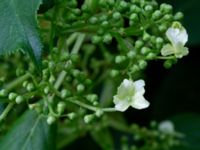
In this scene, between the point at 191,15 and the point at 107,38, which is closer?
the point at 107,38

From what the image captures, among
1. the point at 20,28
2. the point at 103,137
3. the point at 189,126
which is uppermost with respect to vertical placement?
the point at 20,28

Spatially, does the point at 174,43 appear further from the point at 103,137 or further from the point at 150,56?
the point at 103,137

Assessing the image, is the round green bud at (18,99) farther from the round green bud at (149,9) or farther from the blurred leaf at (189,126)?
the blurred leaf at (189,126)

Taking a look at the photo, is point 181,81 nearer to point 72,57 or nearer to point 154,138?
point 154,138

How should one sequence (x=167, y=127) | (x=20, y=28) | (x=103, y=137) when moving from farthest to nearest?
(x=167, y=127)
(x=103, y=137)
(x=20, y=28)

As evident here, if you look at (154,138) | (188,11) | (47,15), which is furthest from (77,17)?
(188,11)

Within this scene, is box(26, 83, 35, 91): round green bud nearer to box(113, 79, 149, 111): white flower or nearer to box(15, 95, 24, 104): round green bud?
box(15, 95, 24, 104): round green bud

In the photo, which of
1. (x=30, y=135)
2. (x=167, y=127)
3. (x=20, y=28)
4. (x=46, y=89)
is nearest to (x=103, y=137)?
(x=167, y=127)

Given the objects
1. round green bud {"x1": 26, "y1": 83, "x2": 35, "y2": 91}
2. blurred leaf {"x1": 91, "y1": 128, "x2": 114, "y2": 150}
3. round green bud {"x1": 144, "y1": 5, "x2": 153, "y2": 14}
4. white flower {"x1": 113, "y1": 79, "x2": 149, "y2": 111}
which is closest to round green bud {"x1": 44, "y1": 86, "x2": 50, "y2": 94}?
round green bud {"x1": 26, "y1": 83, "x2": 35, "y2": 91}
